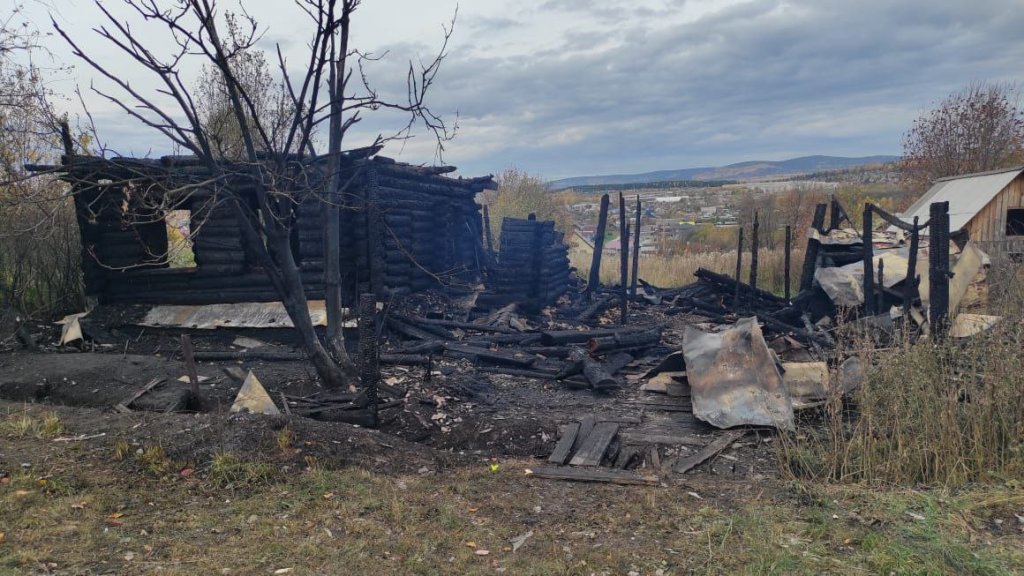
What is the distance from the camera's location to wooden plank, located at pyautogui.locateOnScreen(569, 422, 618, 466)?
5.84 metres

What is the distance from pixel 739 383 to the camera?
23.5 feet

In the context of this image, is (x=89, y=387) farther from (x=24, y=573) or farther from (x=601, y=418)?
(x=601, y=418)

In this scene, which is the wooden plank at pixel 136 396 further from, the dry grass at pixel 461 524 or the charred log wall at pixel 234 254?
the charred log wall at pixel 234 254

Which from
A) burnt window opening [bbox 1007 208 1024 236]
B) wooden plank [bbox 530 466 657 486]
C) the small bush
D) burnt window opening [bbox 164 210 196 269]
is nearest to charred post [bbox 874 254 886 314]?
wooden plank [bbox 530 466 657 486]

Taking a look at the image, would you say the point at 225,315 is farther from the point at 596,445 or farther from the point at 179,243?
the point at 596,445

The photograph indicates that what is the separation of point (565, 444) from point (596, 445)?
315 mm

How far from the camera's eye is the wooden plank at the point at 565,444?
588 cm

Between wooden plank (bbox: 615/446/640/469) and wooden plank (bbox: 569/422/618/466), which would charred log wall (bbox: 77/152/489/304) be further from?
wooden plank (bbox: 615/446/640/469)

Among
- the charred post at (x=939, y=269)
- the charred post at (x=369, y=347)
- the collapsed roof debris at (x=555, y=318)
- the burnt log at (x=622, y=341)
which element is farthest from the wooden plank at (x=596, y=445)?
the charred post at (x=939, y=269)

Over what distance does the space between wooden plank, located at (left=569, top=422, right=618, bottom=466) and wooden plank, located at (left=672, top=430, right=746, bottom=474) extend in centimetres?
73

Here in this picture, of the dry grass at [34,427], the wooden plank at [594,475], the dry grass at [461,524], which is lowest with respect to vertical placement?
the wooden plank at [594,475]

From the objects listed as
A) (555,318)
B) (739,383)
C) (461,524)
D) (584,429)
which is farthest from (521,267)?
(461,524)

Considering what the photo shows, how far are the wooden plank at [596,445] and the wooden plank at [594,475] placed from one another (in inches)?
10.4

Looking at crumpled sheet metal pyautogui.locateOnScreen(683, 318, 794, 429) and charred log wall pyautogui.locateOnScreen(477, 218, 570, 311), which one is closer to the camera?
crumpled sheet metal pyautogui.locateOnScreen(683, 318, 794, 429)
